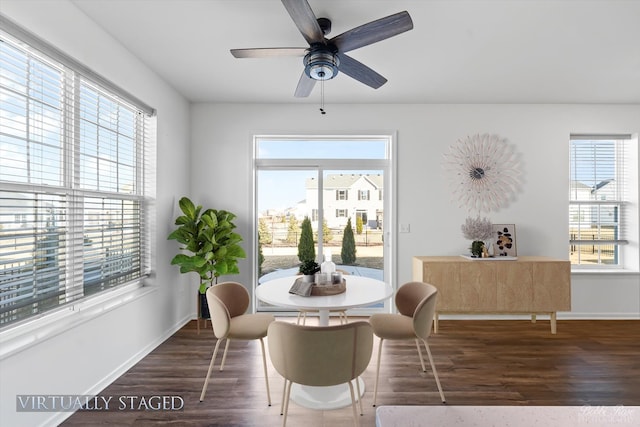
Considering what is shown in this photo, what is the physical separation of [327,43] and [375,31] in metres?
0.31

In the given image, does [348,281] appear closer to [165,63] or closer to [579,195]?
[165,63]

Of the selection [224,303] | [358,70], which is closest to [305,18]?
[358,70]

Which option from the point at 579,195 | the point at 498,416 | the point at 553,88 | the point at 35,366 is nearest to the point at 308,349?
the point at 498,416

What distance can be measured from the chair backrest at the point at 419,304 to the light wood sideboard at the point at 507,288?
3.25ft

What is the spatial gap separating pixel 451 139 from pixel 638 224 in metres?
2.47

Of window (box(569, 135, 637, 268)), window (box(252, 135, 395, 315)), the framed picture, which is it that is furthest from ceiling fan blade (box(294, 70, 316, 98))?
window (box(569, 135, 637, 268))

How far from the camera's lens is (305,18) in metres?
1.74

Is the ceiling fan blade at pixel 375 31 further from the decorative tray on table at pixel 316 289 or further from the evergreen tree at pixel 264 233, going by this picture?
the evergreen tree at pixel 264 233

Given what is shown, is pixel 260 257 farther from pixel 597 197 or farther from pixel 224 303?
pixel 597 197

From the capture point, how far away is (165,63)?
9.72 ft

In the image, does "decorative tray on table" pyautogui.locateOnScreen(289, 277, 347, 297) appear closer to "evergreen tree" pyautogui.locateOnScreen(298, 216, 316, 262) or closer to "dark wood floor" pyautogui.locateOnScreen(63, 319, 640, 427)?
"dark wood floor" pyautogui.locateOnScreen(63, 319, 640, 427)

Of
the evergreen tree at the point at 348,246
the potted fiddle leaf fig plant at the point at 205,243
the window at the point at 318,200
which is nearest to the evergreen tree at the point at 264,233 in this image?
the window at the point at 318,200

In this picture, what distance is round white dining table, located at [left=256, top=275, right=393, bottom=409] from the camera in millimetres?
1995

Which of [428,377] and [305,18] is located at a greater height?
[305,18]
